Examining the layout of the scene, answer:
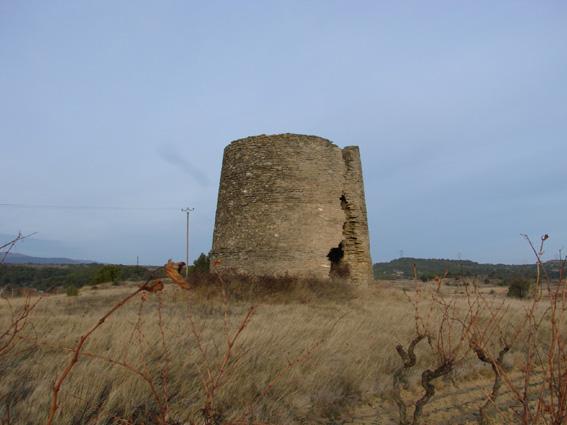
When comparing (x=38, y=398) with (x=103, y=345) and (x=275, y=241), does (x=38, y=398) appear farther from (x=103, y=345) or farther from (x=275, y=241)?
(x=275, y=241)

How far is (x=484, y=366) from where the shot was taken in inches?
249

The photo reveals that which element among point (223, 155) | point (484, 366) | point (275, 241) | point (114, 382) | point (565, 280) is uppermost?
point (223, 155)

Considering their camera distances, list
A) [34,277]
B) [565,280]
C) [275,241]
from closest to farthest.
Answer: [565,280]
[275,241]
[34,277]

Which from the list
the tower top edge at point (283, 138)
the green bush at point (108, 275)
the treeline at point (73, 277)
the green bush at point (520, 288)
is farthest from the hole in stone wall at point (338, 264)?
the green bush at point (108, 275)

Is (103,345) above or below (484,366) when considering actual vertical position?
above

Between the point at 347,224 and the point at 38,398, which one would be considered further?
the point at 347,224

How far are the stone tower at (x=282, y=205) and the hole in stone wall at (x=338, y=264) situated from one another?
0.15 ft

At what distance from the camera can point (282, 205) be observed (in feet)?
41.2

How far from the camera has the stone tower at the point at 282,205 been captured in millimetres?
12477

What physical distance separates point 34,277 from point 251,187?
3701 cm

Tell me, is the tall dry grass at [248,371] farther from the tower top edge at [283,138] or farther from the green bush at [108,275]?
the green bush at [108,275]

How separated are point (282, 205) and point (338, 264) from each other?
308 centimetres

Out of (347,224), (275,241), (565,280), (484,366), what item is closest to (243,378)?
(565,280)

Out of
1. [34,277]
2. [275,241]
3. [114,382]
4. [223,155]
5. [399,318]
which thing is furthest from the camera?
[34,277]
